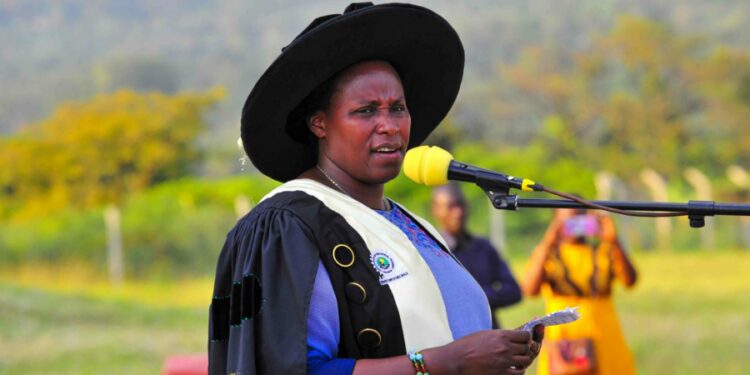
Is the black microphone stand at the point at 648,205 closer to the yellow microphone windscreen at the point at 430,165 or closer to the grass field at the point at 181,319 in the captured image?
the yellow microphone windscreen at the point at 430,165

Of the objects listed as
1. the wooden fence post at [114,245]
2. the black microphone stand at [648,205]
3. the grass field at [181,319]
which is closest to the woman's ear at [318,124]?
the black microphone stand at [648,205]

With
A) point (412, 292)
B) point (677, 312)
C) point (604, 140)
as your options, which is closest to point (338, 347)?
point (412, 292)

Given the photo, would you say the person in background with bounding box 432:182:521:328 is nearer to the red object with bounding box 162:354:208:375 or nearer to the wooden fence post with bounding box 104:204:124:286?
the red object with bounding box 162:354:208:375

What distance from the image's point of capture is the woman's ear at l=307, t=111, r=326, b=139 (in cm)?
323

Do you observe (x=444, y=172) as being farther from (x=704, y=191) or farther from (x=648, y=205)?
(x=704, y=191)

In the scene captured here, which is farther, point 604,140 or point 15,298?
point 604,140

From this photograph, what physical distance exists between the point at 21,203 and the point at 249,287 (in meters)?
15.1

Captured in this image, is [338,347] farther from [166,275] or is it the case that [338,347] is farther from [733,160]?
[733,160]

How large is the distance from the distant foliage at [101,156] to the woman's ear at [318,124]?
561 inches

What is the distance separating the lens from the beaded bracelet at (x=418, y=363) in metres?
2.94

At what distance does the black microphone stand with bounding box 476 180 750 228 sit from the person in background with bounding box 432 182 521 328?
13.0 feet

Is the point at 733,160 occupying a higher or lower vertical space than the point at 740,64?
lower

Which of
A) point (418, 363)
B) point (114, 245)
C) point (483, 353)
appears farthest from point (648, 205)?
point (114, 245)

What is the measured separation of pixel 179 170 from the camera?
1788cm
